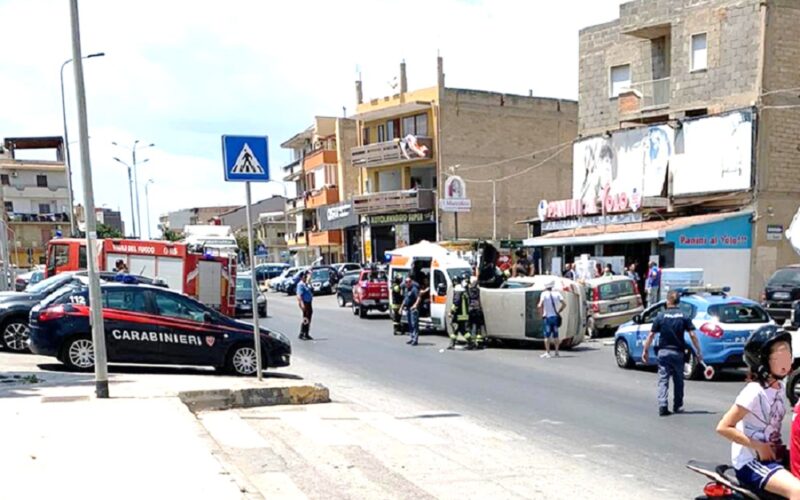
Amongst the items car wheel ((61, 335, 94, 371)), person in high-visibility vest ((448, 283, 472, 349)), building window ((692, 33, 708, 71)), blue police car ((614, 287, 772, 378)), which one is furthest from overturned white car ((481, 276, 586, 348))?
building window ((692, 33, 708, 71))

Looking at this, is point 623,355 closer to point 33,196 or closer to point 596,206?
point 596,206

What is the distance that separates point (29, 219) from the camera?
75312mm

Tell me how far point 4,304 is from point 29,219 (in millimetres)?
69127

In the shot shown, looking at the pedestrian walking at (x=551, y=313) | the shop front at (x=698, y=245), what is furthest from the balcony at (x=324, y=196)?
the pedestrian walking at (x=551, y=313)

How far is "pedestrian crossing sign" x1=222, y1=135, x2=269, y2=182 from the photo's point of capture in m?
9.73

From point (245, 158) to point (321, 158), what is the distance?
47.1 meters

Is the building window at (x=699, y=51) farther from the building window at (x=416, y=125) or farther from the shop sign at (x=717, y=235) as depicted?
the building window at (x=416, y=125)

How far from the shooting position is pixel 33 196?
76375 millimetres

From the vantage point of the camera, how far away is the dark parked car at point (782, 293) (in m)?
19.7

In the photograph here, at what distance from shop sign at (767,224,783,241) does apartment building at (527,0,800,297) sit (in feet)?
0.15

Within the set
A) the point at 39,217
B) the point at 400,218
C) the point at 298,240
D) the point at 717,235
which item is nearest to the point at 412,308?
the point at 717,235

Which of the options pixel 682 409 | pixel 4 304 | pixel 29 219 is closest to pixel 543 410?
pixel 682 409

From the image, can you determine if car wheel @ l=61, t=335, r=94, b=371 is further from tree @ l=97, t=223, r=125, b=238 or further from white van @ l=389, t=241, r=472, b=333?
tree @ l=97, t=223, r=125, b=238

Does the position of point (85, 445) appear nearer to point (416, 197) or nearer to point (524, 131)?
point (416, 197)
